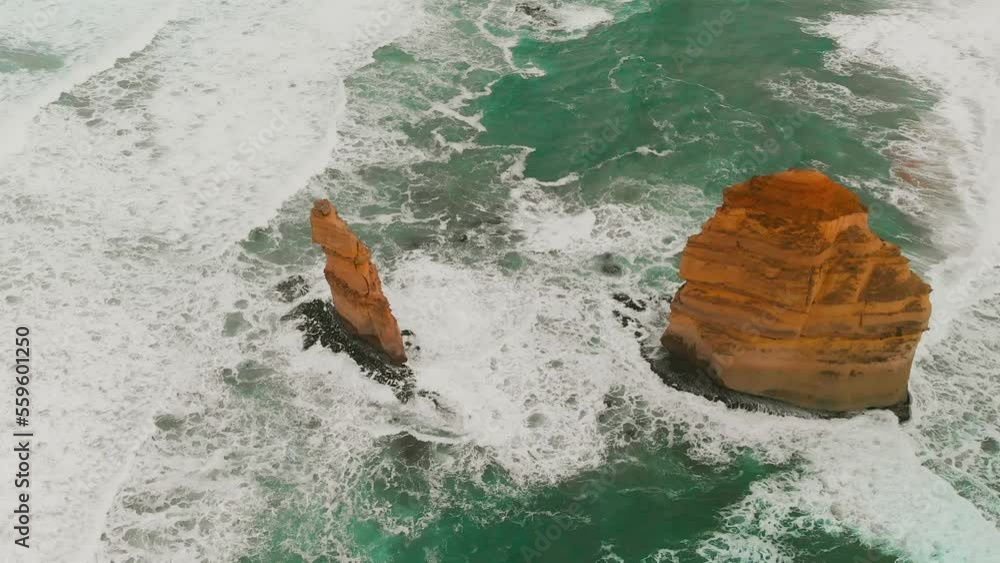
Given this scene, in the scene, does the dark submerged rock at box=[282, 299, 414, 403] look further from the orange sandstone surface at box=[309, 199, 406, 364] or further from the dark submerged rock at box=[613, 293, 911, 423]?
the dark submerged rock at box=[613, 293, 911, 423]

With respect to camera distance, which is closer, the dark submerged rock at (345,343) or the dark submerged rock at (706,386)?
the dark submerged rock at (706,386)

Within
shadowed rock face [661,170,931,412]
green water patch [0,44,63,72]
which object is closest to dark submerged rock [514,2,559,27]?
green water patch [0,44,63,72]

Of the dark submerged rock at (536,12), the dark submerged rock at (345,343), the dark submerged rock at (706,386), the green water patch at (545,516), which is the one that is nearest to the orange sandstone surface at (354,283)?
the dark submerged rock at (345,343)

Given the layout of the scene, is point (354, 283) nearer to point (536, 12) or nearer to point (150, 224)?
point (150, 224)

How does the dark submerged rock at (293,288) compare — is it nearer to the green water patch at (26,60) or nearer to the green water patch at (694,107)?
the green water patch at (694,107)

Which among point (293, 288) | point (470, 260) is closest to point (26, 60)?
point (293, 288)

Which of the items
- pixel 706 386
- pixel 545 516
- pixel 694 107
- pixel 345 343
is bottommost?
pixel 545 516
